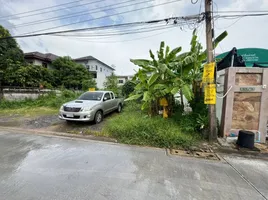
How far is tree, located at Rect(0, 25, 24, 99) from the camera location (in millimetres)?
11000

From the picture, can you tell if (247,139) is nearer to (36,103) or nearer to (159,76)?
(159,76)

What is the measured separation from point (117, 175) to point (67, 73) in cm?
1885

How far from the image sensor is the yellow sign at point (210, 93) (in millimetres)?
3780

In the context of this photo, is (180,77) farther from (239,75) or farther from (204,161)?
(204,161)

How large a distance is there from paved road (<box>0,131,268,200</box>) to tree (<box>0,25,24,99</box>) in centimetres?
1073

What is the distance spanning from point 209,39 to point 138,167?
4.06m

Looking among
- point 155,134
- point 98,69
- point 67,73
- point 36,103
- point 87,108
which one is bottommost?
point 155,134

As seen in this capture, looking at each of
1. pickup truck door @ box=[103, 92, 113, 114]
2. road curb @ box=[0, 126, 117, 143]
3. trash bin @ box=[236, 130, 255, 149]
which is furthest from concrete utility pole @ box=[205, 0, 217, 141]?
pickup truck door @ box=[103, 92, 113, 114]

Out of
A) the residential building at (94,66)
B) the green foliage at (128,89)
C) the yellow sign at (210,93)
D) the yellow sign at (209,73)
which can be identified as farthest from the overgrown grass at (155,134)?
the residential building at (94,66)

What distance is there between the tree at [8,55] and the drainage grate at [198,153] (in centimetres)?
1308

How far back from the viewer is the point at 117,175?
8.09 feet

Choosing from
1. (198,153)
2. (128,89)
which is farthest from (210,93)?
(128,89)

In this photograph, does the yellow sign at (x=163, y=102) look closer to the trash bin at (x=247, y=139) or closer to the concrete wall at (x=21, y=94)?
the trash bin at (x=247, y=139)

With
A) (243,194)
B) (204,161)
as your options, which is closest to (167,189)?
(243,194)
